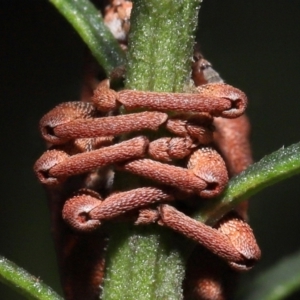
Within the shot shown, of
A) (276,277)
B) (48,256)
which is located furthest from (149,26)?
(48,256)

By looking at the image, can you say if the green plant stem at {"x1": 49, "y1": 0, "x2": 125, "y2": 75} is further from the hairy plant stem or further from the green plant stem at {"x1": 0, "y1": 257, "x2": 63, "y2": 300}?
the green plant stem at {"x1": 0, "y1": 257, "x2": 63, "y2": 300}

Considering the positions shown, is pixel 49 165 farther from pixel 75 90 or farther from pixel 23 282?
pixel 75 90

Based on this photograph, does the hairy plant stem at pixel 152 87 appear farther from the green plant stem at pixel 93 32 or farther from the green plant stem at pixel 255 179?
the green plant stem at pixel 93 32

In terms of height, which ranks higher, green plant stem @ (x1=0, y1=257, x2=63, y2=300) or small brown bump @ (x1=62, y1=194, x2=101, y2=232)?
small brown bump @ (x1=62, y1=194, x2=101, y2=232)

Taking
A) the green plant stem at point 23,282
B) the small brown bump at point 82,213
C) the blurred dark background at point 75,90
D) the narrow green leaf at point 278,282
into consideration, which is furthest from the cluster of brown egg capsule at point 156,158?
the blurred dark background at point 75,90

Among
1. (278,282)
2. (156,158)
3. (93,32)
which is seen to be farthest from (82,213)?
(278,282)

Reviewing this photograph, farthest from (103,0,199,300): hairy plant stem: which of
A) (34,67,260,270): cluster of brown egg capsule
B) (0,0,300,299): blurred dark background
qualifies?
(0,0,300,299): blurred dark background
